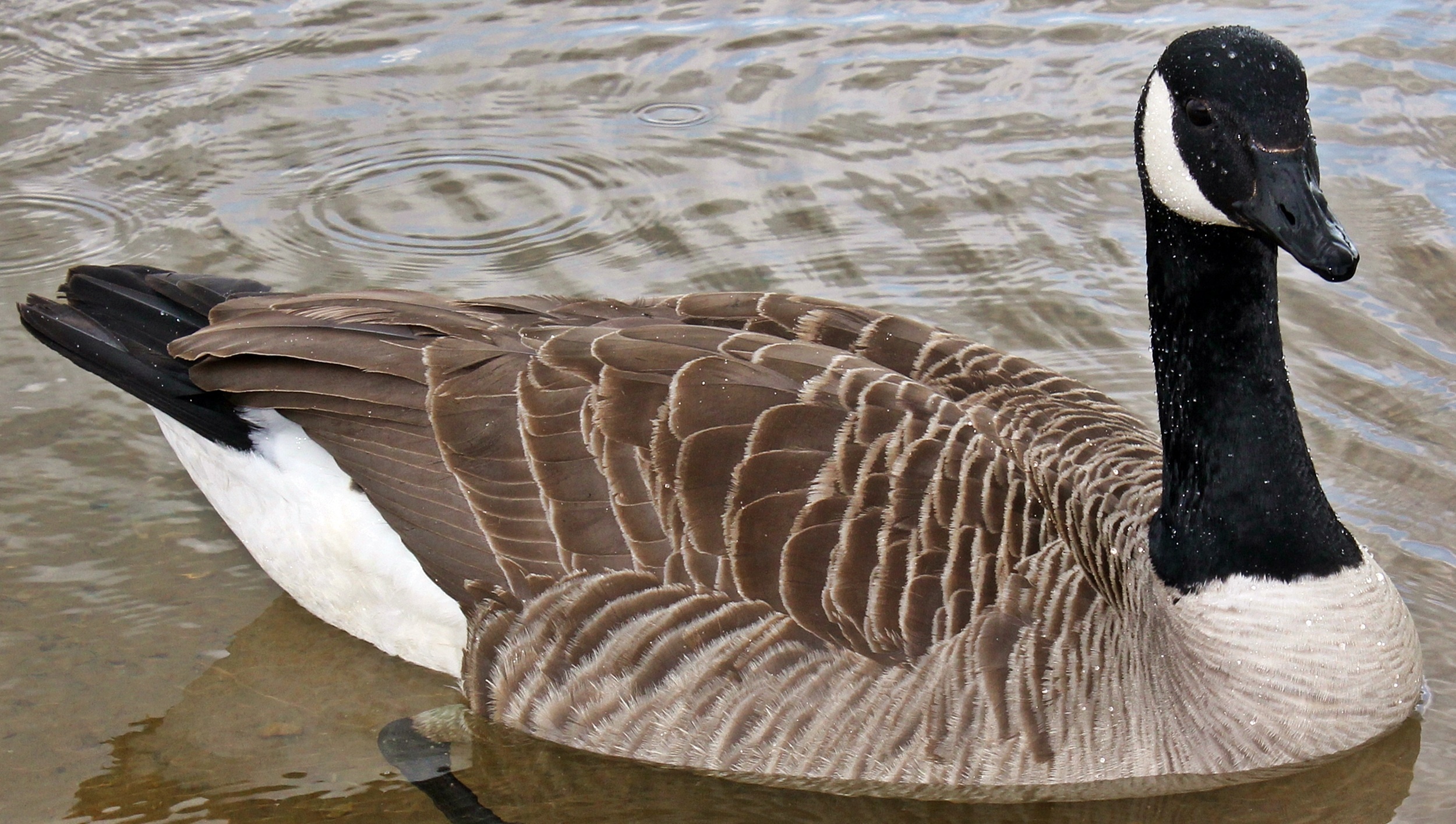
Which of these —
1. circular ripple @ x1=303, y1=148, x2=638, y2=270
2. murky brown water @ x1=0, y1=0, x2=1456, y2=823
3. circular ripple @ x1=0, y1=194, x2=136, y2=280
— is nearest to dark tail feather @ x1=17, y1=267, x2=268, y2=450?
murky brown water @ x1=0, y1=0, x2=1456, y2=823

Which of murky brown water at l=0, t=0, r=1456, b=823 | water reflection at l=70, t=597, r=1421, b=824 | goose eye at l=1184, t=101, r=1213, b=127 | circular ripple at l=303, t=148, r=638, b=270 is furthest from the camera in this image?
circular ripple at l=303, t=148, r=638, b=270

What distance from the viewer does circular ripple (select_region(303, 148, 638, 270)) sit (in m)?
7.55

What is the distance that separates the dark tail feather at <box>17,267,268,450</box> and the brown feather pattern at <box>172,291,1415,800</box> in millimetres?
202

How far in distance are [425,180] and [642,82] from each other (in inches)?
58.7

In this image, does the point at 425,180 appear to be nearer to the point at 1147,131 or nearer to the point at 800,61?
the point at 800,61

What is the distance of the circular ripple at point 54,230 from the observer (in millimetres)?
7227

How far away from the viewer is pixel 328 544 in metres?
5.15

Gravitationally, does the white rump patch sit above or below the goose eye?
below

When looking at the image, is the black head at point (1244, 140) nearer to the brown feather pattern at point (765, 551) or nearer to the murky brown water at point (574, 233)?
the brown feather pattern at point (765, 551)

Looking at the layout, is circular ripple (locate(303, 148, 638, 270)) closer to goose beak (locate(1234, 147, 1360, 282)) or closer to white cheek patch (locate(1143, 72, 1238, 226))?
white cheek patch (locate(1143, 72, 1238, 226))

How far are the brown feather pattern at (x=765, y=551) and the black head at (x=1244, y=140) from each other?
1015 millimetres

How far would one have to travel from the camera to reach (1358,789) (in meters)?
4.82

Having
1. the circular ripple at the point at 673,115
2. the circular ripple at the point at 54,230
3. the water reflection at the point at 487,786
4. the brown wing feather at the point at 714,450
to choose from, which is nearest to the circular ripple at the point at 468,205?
the circular ripple at the point at 673,115

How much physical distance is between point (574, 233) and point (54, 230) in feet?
8.06
